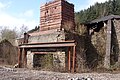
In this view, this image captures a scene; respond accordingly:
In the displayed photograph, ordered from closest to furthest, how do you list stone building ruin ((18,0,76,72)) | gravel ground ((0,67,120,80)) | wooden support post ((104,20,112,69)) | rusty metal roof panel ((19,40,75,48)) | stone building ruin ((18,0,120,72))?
1. gravel ground ((0,67,120,80))
2. rusty metal roof panel ((19,40,75,48))
3. stone building ruin ((18,0,76,72))
4. stone building ruin ((18,0,120,72))
5. wooden support post ((104,20,112,69))

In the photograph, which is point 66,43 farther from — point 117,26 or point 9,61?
point 9,61

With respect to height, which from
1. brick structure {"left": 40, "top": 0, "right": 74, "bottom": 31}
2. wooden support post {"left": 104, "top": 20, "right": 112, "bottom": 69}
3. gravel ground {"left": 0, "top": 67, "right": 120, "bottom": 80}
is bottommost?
gravel ground {"left": 0, "top": 67, "right": 120, "bottom": 80}

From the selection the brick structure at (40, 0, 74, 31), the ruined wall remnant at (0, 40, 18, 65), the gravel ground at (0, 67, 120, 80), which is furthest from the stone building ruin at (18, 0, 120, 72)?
the gravel ground at (0, 67, 120, 80)

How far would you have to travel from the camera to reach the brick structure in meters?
20.9

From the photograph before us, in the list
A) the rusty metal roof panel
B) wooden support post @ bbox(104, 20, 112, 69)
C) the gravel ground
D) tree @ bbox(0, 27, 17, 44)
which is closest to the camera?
the gravel ground

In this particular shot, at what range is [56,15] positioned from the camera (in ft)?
69.9

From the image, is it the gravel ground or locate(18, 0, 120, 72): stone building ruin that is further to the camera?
locate(18, 0, 120, 72): stone building ruin

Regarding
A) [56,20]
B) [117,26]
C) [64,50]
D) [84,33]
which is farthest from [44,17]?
[117,26]

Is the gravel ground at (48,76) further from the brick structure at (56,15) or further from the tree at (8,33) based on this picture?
the tree at (8,33)

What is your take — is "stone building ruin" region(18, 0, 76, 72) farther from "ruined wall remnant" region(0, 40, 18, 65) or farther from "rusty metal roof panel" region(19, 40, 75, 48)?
"ruined wall remnant" region(0, 40, 18, 65)

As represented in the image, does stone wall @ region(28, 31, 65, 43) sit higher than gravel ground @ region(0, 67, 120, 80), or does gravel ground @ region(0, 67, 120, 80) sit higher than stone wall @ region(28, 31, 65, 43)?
stone wall @ region(28, 31, 65, 43)

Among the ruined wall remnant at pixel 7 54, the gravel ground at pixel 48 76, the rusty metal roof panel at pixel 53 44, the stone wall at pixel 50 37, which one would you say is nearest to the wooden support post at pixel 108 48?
the stone wall at pixel 50 37

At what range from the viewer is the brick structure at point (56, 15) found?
20875 millimetres

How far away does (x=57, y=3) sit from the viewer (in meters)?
21.1
